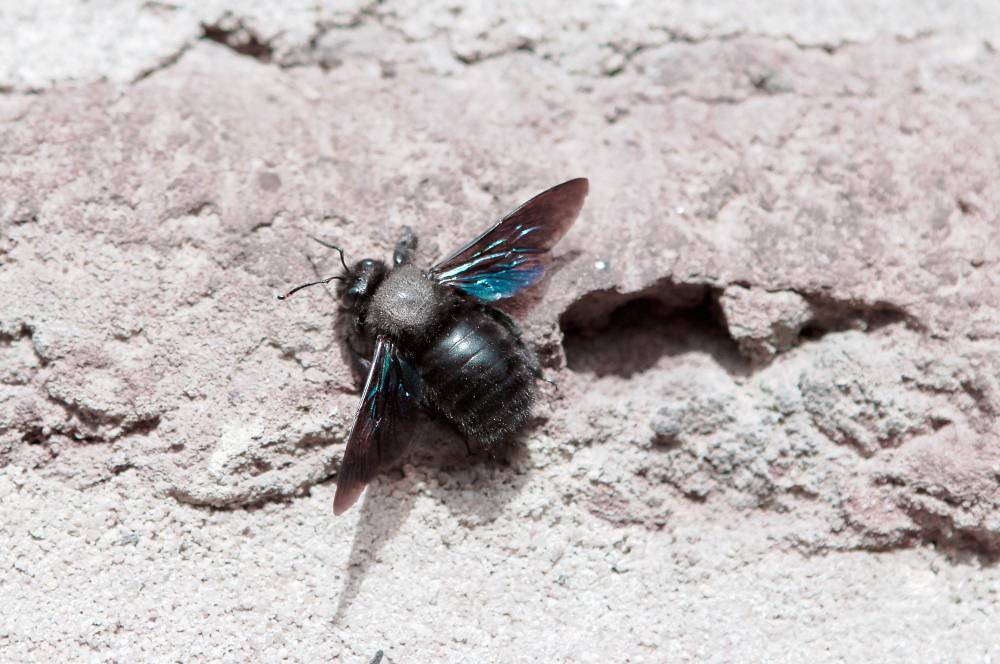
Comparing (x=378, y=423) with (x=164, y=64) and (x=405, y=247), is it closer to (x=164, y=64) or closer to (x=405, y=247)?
(x=405, y=247)

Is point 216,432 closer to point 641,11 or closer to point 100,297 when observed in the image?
point 100,297

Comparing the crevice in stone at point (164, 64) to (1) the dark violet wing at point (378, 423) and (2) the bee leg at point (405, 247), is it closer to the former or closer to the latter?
(2) the bee leg at point (405, 247)

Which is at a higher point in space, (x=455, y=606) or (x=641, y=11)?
(x=641, y=11)

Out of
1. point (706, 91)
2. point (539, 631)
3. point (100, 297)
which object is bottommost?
point (539, 631)

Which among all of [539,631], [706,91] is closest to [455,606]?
[539,631]

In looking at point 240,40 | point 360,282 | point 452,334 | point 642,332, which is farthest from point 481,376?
point 240,40

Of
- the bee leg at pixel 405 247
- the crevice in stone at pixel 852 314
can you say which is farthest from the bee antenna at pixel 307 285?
the crevice in stone at pixel 852 314
